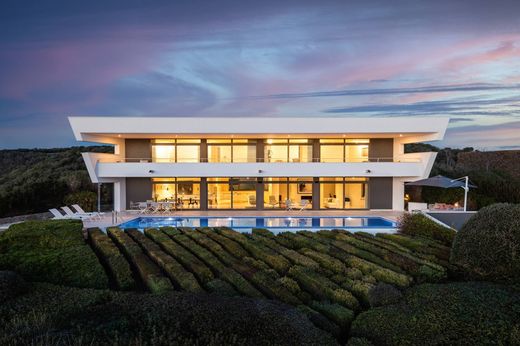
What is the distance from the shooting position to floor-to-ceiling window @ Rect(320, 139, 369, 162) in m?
20.9

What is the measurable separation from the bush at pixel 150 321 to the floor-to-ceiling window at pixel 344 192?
1554cm

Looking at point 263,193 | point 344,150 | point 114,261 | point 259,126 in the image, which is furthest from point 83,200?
point 344,150

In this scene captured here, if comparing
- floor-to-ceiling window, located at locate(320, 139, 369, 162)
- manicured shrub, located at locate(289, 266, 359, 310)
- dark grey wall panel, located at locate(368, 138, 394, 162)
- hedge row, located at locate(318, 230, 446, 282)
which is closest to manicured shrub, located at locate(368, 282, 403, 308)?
manicured shrub, located at locate(289, 266, 359, 310)

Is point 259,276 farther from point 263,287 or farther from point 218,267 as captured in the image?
point 218,267

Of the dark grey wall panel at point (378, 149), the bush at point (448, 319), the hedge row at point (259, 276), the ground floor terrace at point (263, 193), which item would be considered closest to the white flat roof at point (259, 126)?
the dark grey wall panel at point (378, 149)

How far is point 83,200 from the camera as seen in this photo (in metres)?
19.5

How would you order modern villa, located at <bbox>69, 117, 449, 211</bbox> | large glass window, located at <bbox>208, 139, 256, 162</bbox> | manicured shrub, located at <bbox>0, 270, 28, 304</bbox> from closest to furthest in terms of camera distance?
manicured shrub, located at <bbox>0, 270, 28, 304</bbox> < modern villa, located at <bbox>69, 117, 449, 211</bbox> < large glass window, located at <bbox>208, 139, 256, 162</bbox>

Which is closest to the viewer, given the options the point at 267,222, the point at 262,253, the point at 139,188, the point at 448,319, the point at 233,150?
the point at 448,319

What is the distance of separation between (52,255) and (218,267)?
4223 millimetres

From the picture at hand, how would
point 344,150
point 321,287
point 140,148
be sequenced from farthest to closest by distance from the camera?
point 344,150 → point 140,148 → point 321,287

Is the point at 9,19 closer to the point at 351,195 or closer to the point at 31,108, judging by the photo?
the point at 31,108

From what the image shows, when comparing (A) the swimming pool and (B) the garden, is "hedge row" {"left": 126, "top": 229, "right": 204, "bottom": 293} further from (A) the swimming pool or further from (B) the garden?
(A) the swimming pool

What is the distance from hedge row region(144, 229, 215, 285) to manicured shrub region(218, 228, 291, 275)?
5.16 ft

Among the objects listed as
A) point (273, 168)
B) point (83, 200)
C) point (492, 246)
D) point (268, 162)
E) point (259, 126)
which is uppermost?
point (259, 126)
